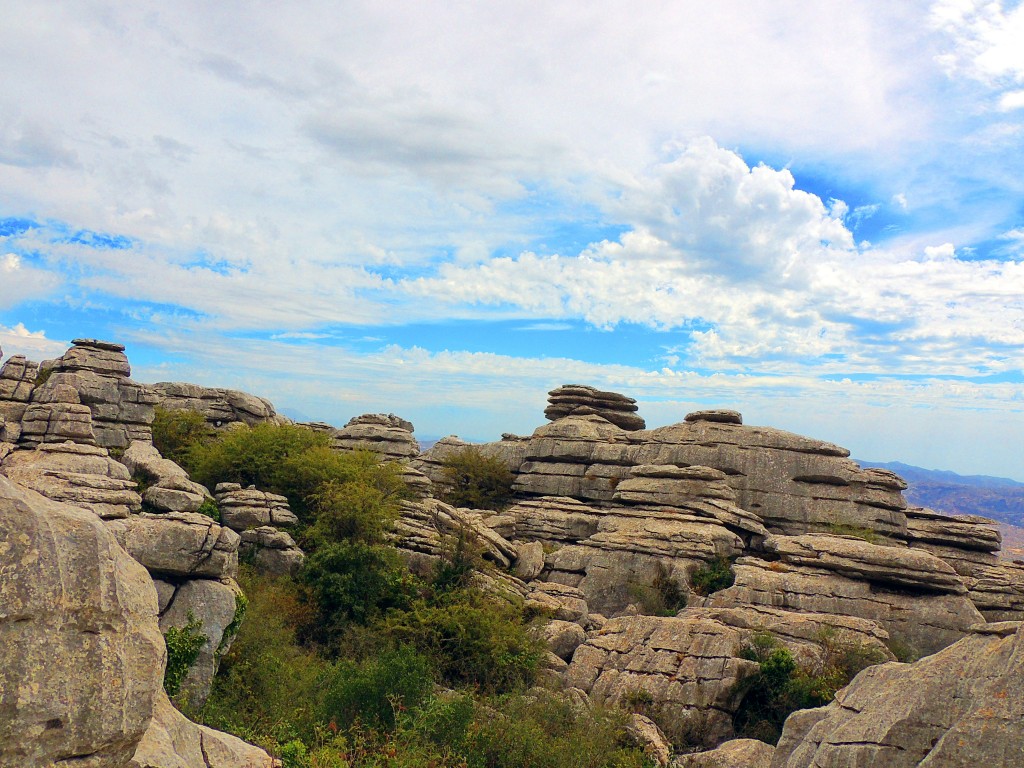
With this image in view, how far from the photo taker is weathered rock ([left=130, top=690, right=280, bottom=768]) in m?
6.12

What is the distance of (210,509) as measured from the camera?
2802 centimetres

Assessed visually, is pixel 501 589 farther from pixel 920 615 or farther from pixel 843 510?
pixel 843 510

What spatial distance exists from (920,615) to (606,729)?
1759cm

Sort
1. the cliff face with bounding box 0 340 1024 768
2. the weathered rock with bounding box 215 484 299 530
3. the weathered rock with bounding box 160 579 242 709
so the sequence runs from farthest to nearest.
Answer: the weathered rock with bounding box 215 484 299 530 → the weathered rock with bounding box 160 579 242 709 → the cliff face with bounding box 0 340 1024 768

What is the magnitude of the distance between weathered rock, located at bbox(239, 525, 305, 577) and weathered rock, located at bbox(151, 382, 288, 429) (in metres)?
21.5

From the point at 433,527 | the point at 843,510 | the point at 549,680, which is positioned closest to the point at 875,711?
the point at 549,680

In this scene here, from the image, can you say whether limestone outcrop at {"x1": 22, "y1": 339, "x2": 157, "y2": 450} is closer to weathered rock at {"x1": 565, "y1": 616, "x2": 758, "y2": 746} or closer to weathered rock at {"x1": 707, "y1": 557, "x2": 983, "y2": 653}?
weathered rock at {"x1": 565, "y1": 616, "x2": 758, "y2": 746}

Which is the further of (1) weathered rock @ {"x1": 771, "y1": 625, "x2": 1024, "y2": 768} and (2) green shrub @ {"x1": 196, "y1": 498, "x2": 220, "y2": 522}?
(2) green shrub @ {"x1": 196, "y1": 498, "x2": 220, "y2": 522}

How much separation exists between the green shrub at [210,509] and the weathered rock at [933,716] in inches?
834

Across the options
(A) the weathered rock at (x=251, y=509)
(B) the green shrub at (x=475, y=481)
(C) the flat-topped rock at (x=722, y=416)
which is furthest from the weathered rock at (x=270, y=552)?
(C) the flat-topped rock at (x=722, y=416)

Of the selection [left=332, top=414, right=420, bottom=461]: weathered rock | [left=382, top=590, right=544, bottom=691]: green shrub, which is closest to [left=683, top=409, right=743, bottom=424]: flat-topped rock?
[left=332, top=414, right=420, bottom=461]: weathered rock

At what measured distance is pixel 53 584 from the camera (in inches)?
205

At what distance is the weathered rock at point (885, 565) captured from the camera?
103ft

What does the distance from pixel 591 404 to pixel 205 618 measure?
41450 millimetres
